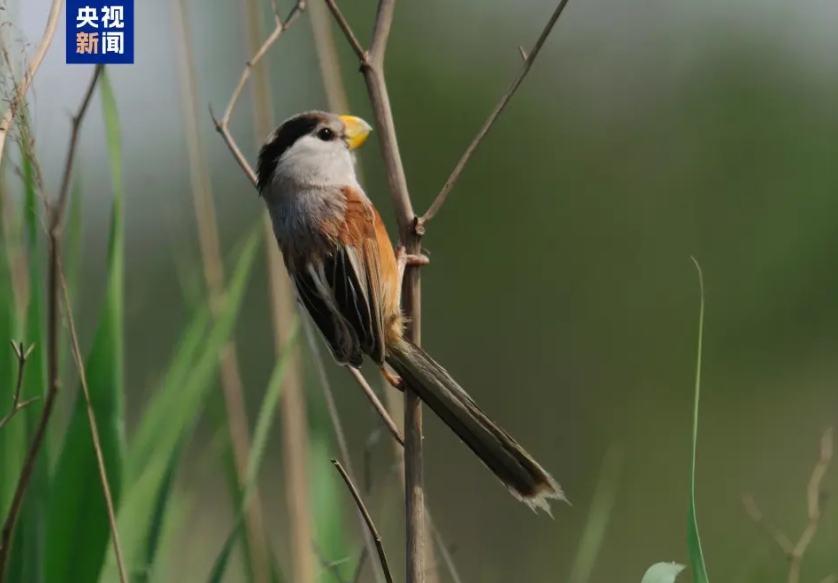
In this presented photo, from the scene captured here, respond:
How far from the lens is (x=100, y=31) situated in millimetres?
2141

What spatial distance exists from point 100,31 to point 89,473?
1001 mm

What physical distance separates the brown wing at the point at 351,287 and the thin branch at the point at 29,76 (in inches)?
28.2

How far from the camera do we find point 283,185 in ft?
7.28

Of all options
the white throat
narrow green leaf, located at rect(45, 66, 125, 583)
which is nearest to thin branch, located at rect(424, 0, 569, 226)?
narrow green leaf, located at rect(45, 66, 125, 583)

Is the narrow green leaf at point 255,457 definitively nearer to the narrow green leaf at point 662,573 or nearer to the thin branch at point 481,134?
the thin branch at point 481,134

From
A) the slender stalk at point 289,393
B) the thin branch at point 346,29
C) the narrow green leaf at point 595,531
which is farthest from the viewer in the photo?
the slender stalk at point 289,393

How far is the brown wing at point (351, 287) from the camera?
1872 mm

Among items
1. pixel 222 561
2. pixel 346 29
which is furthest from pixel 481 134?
pixel 222 561

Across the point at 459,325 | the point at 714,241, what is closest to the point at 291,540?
the point at 459,325

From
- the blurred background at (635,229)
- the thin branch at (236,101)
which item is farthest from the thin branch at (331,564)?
the blurred background at (635,229)

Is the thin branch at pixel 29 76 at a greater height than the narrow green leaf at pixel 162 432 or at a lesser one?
greater

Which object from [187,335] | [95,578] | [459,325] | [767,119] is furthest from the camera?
[767,119]

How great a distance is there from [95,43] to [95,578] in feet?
3.70

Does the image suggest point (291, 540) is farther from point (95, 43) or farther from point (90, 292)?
point (95, 43)
